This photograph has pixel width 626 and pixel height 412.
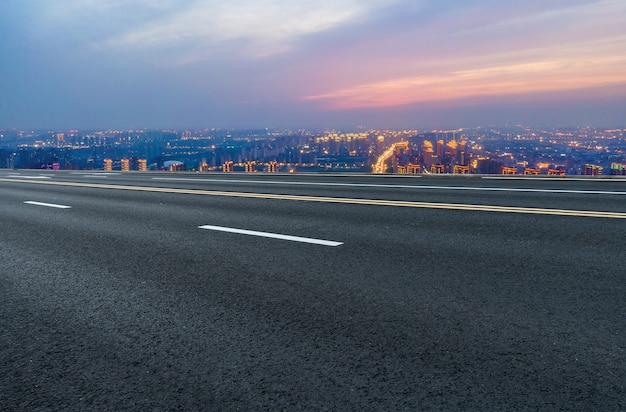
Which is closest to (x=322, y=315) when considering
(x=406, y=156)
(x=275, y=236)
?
(x=275, y=236)

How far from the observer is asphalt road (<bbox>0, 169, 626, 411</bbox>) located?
247 cm

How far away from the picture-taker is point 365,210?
8.84 metres

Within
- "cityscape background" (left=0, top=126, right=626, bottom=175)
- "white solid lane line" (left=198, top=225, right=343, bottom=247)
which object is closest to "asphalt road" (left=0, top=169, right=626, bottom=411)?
"white solid lane line" (left=198, top=225, right=343, bottom=247)

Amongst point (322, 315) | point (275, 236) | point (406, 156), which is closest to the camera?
point (322, 315)

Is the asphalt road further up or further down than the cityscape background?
further down

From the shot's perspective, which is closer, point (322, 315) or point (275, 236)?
point (322, 315)

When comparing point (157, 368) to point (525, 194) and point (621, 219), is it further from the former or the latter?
point (525, 194)

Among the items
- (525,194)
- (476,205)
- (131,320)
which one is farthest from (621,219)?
(131,320)

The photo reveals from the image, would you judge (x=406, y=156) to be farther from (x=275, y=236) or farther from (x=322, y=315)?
(x=322, y=315)

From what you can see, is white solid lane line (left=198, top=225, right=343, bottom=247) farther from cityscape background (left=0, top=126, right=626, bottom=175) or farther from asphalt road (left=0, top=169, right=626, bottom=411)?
cityscape background (left=0, top=126, right=626, bottom=175)

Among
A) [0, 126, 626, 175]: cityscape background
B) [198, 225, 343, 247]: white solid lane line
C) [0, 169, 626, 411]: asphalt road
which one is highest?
[0, 126, 626, 175]: cityscape background

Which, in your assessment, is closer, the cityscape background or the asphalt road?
the asphalt road

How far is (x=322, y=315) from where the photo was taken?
3561mm

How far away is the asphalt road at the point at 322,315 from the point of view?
2475mm
